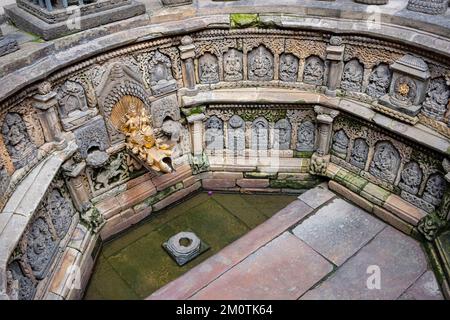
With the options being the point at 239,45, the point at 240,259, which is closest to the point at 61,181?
the point at 240,259

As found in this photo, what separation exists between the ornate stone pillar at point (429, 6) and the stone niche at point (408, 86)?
0.84 metres

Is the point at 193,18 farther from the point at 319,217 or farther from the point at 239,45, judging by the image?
the point at 319,217

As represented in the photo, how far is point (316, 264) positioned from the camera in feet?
23.0

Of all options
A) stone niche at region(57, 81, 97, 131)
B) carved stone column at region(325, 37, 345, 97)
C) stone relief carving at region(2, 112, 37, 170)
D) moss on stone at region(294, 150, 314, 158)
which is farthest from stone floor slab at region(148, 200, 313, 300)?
stone niche at region(57, 81, 97, 131)

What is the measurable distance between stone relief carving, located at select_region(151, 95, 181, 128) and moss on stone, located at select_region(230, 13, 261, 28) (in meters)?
1.75

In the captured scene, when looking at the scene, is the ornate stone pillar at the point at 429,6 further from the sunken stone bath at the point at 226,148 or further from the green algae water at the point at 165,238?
the green algae water at the point at 165,238

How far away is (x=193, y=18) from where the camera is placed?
24.4 feet

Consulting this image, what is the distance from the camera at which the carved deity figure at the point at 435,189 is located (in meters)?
6.93

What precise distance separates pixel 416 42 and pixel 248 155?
3.74 m

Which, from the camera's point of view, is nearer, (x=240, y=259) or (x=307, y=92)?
(x=240, y=259)

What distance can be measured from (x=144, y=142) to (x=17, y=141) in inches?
79.2

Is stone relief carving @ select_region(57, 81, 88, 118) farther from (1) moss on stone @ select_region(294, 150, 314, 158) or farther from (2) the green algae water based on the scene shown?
(1) moss on stone @ select_region(294, 150, 314, 158)

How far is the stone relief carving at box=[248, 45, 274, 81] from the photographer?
792 centimetres

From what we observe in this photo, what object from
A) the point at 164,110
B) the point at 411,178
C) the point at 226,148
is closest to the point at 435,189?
the point at 411,178
